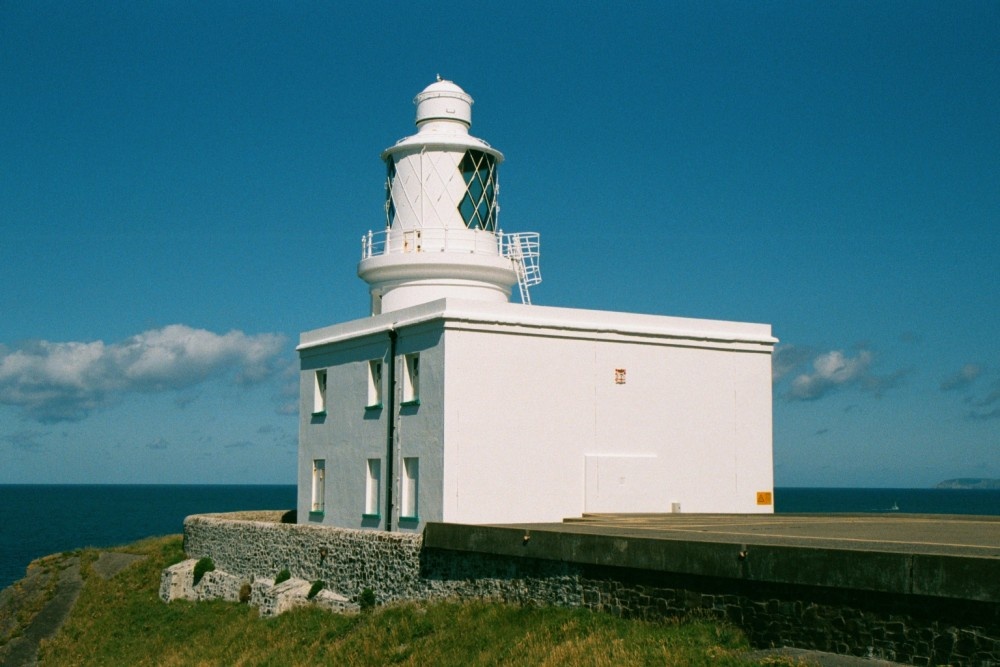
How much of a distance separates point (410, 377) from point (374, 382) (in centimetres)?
159

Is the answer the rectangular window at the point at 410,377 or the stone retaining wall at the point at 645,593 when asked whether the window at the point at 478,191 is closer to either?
the rectangular window at the point at 410,377

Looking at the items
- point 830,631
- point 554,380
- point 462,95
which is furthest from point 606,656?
point 462,95

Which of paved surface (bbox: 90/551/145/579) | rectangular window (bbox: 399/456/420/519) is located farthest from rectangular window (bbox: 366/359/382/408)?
paved surface (bbox: 90/551/145/579)

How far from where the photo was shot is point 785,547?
12414 millimetres

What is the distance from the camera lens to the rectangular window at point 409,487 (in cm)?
2111

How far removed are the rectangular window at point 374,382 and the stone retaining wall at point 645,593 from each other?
9.05 feet

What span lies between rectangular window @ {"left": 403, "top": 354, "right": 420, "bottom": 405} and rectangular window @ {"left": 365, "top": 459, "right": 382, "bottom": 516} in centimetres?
182

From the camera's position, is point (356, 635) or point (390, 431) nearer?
point (356, 635)

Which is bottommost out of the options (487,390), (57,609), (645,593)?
(57,609)

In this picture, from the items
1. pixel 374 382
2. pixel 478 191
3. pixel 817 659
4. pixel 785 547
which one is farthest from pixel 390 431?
pixel 817 659

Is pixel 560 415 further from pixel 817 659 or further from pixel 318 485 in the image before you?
pixel 817 659

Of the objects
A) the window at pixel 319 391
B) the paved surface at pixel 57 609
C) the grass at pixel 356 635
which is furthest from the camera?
the paved surface at pixel 57 609

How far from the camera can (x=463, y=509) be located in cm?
1995

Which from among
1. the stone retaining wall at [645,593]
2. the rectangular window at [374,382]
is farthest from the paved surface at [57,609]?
the rectangular window at [374,382]
